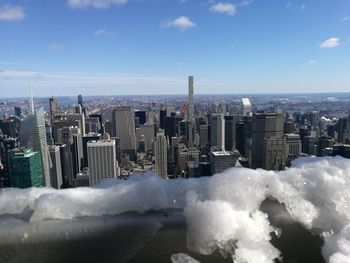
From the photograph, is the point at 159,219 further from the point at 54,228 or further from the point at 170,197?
the point at 54,228

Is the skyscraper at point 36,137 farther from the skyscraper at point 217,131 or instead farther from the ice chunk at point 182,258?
the ice chunk at point 182,258

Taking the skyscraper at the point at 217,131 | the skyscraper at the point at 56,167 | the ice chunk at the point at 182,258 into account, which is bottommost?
the skyscraper at the point at 56,167

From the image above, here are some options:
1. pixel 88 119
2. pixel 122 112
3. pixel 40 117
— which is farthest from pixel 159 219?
pixel 88 119

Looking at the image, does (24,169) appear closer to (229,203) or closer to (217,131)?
(217,131)

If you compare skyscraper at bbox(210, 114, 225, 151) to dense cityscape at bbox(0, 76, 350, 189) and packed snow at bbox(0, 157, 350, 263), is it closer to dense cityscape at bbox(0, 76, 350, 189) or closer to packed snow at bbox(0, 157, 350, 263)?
dense cityscape at bbox(0, 76, 350, 189)

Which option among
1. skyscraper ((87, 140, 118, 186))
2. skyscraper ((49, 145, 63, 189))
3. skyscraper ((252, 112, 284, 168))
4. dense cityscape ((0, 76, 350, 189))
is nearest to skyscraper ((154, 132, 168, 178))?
dense cityscape ((0, 76, 350, 189))

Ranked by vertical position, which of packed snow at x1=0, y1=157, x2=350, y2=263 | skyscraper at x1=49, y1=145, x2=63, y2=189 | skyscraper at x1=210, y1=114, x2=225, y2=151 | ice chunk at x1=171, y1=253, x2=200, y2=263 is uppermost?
packed snow at x1=0, y1=157, x2=350, y2=263

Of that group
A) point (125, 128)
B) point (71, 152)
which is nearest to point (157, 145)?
point (71, 152)

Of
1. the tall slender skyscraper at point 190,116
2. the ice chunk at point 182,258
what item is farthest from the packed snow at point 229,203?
the tall slender skyscraper at point 190,116
